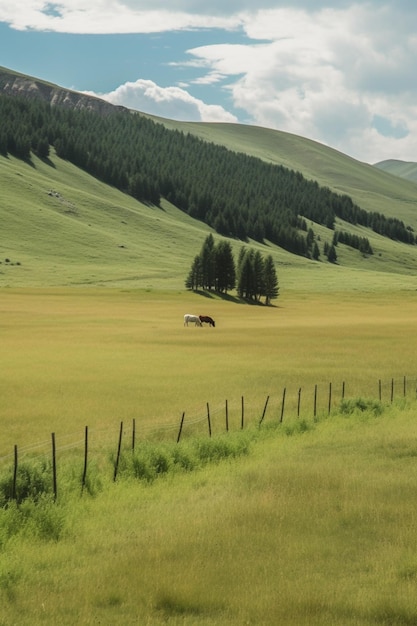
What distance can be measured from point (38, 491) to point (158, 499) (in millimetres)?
3192

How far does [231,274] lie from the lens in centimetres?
14500

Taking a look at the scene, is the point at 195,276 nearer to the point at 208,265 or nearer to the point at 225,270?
the point at 208,265

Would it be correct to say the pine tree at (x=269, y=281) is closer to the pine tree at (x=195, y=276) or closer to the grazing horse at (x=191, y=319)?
the pine tree at (x=195, y=276)

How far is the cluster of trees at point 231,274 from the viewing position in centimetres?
13912

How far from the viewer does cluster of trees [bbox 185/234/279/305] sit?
139125 mm

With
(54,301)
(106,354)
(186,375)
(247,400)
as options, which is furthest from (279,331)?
(54,301)

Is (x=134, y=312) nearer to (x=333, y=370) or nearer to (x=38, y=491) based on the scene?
(x=333, y=370)

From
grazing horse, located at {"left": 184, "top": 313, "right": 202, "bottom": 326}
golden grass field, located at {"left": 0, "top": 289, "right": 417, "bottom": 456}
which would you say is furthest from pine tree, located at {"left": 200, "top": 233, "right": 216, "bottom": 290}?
grazing horse, located at {"left": 184, "top": 313, "right": 202, "bottom": 326}

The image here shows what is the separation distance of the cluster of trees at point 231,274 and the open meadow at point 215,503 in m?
90.3

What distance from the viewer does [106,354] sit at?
2124 inches

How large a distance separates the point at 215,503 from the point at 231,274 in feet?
421

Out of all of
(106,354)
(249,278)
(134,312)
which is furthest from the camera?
(249,278)

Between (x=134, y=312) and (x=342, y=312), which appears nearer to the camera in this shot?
(x=134, y=312)

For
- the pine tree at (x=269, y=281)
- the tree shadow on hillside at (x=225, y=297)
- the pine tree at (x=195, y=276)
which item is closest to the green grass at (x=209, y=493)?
the tree shadow on hillside at (x=225, y=297)
